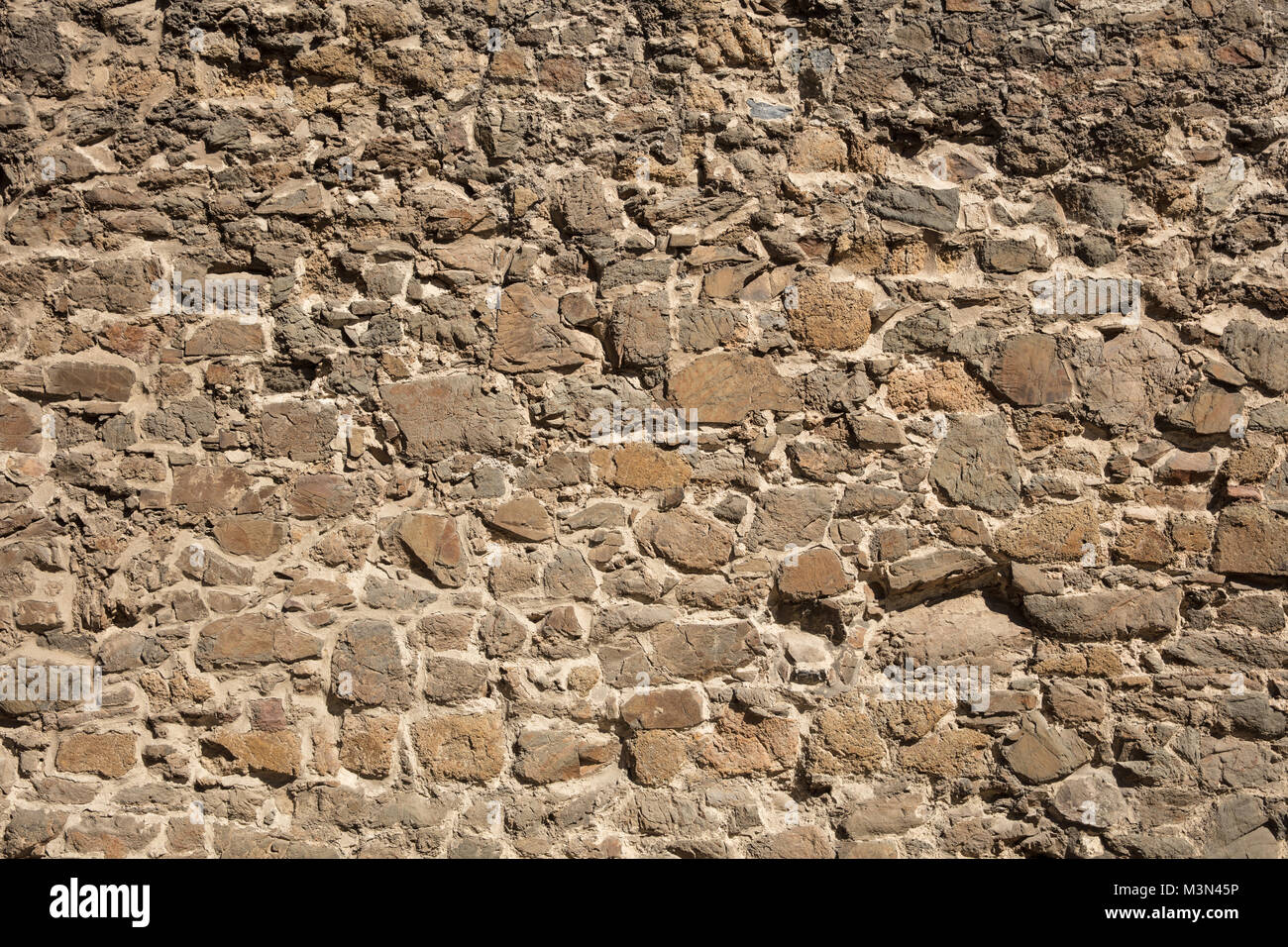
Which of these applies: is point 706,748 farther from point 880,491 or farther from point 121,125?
point 121,125

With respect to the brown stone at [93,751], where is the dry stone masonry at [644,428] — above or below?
above

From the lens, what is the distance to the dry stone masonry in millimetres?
2654

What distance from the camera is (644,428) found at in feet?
8.93

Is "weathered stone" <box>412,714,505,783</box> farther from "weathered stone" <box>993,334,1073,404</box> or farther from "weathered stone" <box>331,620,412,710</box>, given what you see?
"weathered stone" <box>993,334,1073,404</box>

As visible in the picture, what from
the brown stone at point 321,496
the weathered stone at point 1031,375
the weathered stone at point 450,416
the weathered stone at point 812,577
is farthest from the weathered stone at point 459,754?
the weathered stone at point 1031,375

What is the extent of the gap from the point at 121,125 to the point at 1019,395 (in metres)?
3.02

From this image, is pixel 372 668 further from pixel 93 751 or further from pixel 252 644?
pixel 93 751

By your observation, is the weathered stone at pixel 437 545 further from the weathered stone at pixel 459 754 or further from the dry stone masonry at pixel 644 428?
the weathered stone at pixel 459 754

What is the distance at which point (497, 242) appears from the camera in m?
2.75

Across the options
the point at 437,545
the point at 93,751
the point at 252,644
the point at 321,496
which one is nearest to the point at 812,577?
the point at 437,545

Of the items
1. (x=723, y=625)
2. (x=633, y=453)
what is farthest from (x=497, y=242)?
(x=723, y=625)

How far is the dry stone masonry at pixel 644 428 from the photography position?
2.65 m

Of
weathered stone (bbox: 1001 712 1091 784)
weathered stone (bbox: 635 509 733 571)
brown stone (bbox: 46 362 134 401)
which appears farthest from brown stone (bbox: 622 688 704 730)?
brown stone (bbox: 46 362 134 401)

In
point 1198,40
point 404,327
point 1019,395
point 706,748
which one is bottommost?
point 706,748
